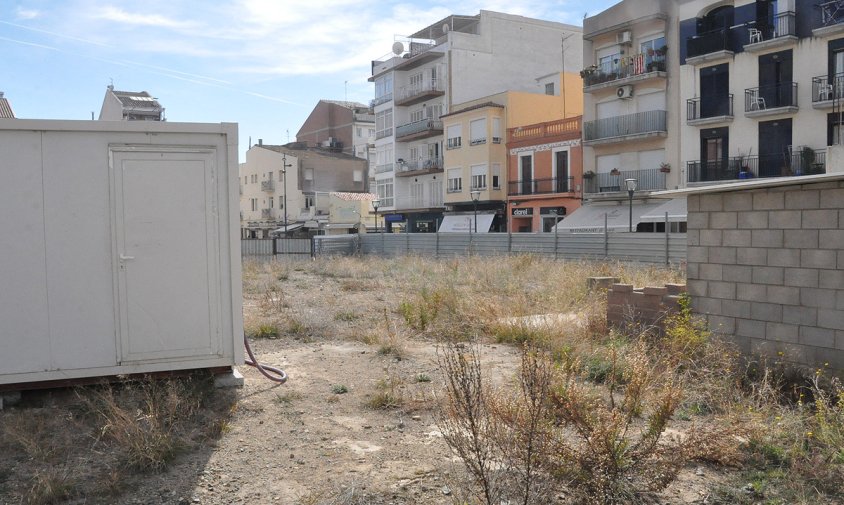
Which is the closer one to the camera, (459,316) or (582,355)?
(582,355)

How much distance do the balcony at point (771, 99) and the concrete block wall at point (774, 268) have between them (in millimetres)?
24281

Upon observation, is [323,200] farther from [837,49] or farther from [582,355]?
[582,355]

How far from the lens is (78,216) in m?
6.45

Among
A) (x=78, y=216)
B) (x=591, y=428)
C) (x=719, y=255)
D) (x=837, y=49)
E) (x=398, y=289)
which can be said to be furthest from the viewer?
(x=837, y=49)

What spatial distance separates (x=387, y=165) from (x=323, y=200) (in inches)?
474

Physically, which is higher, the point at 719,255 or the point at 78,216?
the point at 78,216

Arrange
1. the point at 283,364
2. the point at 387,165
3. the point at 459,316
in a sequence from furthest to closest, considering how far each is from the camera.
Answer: the point at 387,165 → the point at 459,316 → the point at 283,364

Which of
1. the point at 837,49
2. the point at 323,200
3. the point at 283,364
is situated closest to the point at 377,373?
the point at 283,364

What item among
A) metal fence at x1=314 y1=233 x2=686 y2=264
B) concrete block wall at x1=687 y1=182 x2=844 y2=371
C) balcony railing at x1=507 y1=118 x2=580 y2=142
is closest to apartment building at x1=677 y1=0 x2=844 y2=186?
balcony railing at x1=507 y1=118 x2=580 y2=142

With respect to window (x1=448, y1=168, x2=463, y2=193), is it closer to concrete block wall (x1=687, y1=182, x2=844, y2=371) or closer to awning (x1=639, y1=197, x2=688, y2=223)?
awning (x1=639, y1=197, x2=688, y2=223)

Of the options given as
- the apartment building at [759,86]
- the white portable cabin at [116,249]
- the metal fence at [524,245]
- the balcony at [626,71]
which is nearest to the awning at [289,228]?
the metal fence at [524,245]

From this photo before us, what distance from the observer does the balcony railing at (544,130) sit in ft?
132

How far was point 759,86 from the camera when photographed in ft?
99.1

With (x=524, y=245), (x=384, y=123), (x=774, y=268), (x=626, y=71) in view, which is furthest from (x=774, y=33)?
(x=384, y=123)
